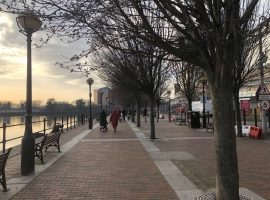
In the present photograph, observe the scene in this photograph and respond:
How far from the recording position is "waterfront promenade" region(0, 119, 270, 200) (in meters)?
8.80

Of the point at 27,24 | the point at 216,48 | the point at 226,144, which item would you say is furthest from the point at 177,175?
the point at 27,24

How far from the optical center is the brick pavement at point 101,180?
8695mm

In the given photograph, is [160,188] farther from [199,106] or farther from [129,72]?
[199,106]

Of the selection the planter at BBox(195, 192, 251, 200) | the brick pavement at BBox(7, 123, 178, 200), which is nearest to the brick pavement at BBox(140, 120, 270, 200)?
the planter at BBox(195, 192, 251, 200)

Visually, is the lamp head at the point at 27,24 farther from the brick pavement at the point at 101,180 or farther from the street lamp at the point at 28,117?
the brick pavement at the point at 101,180

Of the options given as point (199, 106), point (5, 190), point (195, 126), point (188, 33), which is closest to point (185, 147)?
point (5, 190)

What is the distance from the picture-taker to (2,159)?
873 cm

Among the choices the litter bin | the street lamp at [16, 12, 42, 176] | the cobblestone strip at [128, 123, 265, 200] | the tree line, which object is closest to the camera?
the tree line

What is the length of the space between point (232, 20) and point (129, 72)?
1711 centimetres

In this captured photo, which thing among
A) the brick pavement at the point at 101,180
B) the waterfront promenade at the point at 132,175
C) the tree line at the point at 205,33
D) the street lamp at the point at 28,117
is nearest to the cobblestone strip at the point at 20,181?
the waterfront promenade at the point at 132,175

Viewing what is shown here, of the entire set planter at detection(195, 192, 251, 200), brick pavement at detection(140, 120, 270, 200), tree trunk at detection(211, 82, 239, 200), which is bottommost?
planter at detection(195, 192, 251, 200)

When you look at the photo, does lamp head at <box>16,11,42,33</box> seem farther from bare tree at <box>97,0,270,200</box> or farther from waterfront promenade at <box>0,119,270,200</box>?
bare tree at <box>97,0,270,200</box>

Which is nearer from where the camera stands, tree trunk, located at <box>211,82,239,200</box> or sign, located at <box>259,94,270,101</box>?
tree trunk, located at <box>211,82,239,200</box>

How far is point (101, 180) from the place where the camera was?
1026cm
